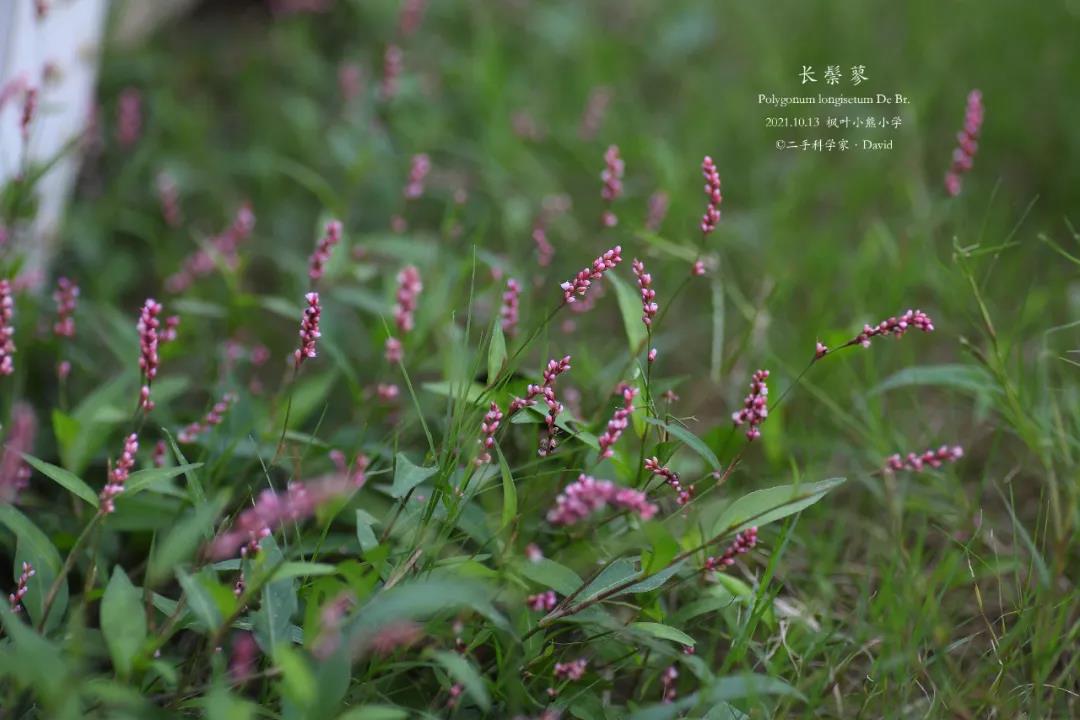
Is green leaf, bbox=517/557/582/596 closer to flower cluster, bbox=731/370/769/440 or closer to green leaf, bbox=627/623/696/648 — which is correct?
green leaf, bbox=627/623/696/648

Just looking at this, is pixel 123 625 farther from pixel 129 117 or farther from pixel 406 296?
pixel 129 117

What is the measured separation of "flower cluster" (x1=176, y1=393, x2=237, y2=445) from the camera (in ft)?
5.58

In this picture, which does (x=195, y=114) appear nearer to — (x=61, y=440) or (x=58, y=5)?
(x=58, y=5)

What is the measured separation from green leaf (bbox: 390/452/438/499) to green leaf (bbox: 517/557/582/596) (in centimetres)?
18

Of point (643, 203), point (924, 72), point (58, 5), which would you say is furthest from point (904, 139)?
point (58, 5)

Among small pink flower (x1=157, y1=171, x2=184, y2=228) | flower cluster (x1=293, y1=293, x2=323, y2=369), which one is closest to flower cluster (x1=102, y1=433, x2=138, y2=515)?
flower cluster (x1=293, y1=293, x2=323, y2=369)

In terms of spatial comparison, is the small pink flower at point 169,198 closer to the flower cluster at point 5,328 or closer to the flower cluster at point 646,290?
the flower cluster at point 5,328

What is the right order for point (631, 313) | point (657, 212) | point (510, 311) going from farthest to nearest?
1. point (657, 212)
2. point (510, 311)
3. point (631, 313)

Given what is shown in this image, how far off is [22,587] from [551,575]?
2.30ft

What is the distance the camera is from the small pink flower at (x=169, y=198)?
2408 millimetres

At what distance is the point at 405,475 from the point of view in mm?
1353

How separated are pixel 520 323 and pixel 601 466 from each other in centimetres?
41

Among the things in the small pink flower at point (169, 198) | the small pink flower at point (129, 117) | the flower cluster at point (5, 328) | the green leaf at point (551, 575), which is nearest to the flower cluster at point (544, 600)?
the green leaf at point (551, 575)

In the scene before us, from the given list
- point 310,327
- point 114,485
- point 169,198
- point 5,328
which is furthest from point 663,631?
point 169,198
